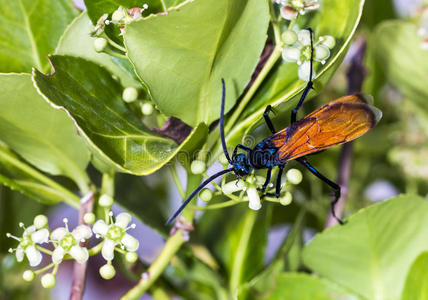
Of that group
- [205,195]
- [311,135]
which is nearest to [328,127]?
[311,135]

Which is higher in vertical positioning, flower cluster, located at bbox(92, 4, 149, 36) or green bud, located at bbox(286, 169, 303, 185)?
flower cluster, located at bbox(92, 4, 149, 36)

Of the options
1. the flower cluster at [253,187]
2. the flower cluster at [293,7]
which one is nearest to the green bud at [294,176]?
the flower cluster at [253,187]

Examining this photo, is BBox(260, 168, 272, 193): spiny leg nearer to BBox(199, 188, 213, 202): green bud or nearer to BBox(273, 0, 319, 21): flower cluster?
BBox(199, 188, 213, 202): green bud

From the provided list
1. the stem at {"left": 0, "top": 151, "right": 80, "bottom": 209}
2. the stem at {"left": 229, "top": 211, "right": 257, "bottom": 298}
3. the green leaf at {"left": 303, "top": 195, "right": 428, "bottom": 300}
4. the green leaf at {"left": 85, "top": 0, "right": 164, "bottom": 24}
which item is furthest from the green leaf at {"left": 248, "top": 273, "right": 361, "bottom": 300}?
the green leaf at {"left": 85, "top": 0, "right": 164, "bottom": 24}

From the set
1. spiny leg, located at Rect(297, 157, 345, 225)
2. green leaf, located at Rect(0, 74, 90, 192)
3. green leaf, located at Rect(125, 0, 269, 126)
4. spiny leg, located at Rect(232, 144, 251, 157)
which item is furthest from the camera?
spiny leg, located at Rect(297, 157, 345, 225)

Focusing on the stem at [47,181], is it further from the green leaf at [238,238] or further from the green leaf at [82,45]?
the green leaf at [238,238]

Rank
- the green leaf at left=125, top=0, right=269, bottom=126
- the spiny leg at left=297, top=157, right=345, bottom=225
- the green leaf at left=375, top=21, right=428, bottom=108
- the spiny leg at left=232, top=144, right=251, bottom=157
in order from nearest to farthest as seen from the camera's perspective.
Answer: the green leaf at left=125, top=0, right=269, bottom=126
the spiny leg at left=232, top=144, right=251, bottom=157
the spiny leg at left=297, top=157, right=345, bottom=225
the green leaf at left=375, top=21, right=428, bottom=108

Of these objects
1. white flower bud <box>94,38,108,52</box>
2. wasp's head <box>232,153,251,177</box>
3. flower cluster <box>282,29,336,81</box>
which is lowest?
wasp's head <box>232,153,251,177</box>
